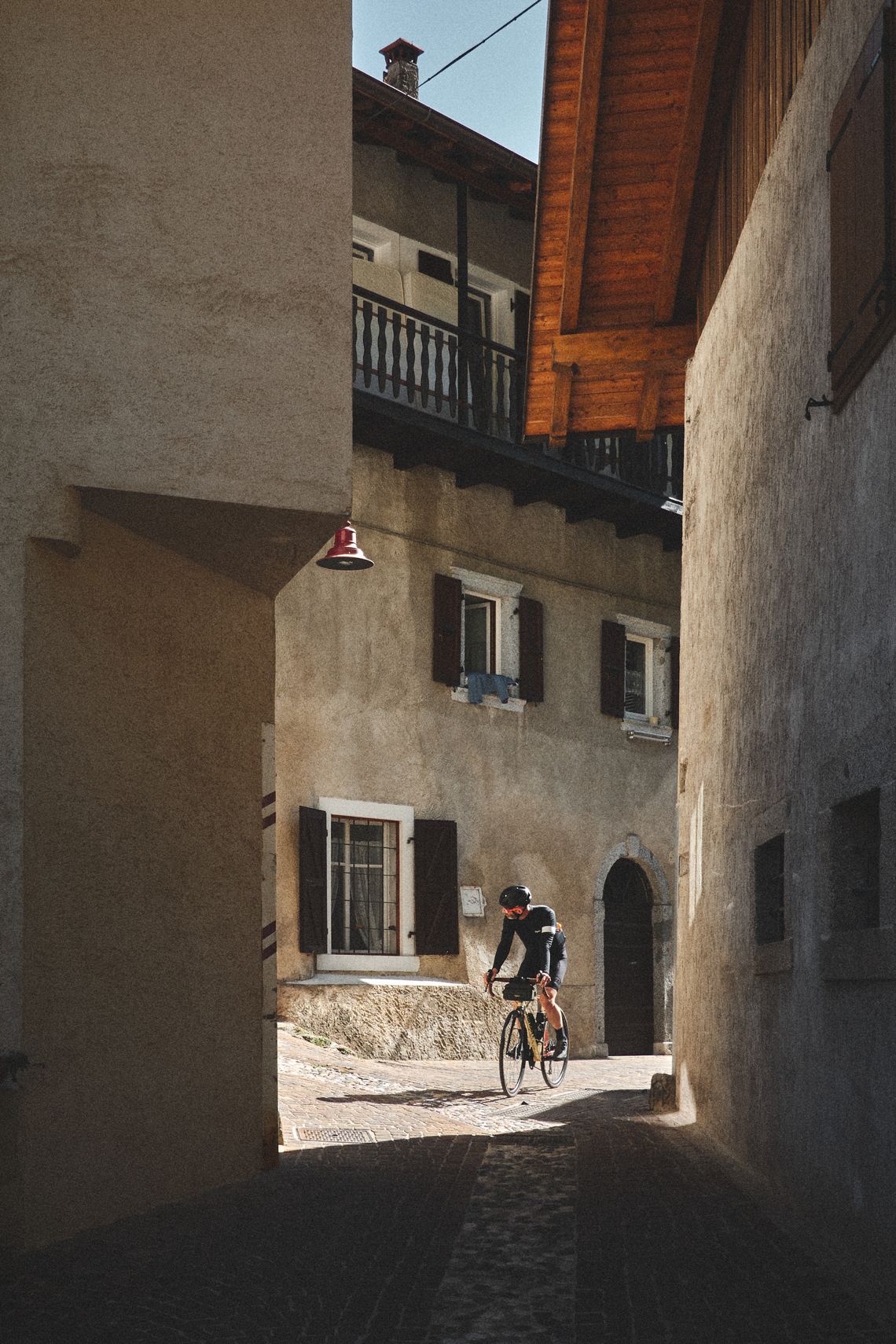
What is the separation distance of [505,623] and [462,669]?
902 millimetres

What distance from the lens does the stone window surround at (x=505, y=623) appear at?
19250 mm

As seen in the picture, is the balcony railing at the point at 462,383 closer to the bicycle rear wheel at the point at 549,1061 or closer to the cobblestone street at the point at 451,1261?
the bicycle rear wheel at the point at 549,1061

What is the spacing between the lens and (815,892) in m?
7.16

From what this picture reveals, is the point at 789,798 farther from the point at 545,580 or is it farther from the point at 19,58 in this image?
the point at 545,580

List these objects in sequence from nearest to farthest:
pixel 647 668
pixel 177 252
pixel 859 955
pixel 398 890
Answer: pixel 859 955 < pixel 177 252 < pixel 398 890 < pixel 647 668

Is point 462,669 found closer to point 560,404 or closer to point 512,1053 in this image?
point 560,404

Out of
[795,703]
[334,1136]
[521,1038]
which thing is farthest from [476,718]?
[795,703]

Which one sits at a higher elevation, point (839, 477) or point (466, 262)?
point (466, 262)

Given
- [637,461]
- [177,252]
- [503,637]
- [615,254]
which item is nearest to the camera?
[177,252]

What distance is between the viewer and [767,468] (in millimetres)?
8812

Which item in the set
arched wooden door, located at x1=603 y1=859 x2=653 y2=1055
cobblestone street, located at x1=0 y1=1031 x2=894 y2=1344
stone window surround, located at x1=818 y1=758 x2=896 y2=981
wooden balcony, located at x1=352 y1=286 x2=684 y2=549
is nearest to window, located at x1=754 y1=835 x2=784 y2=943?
cobblestone street, located at x1=0 y1=1031 x2=894 y2=1344

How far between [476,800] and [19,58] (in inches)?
486

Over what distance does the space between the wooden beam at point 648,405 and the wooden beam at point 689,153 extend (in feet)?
2.15

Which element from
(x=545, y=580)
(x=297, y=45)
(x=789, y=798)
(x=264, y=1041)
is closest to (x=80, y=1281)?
(x=264, y=1041)
